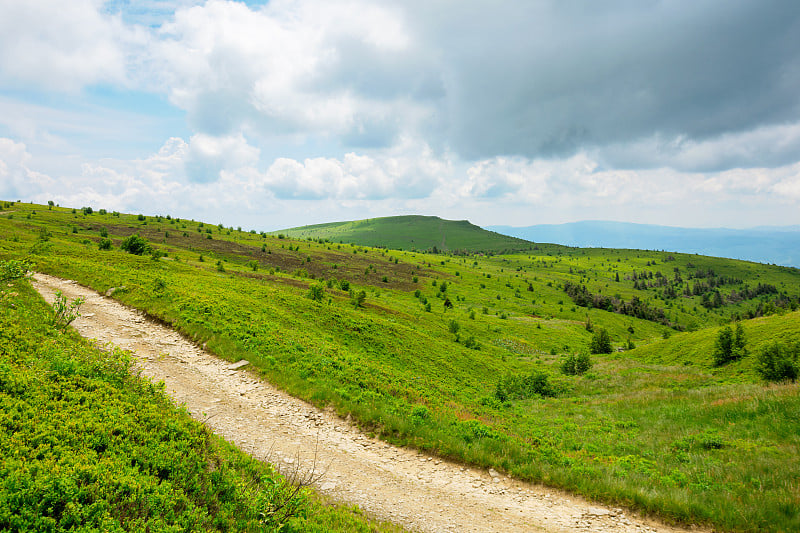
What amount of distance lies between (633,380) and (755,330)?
624 inches

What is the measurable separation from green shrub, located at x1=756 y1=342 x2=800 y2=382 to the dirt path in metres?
22.6

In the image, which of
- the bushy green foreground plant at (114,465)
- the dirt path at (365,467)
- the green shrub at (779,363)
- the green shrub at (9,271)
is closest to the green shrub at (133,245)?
the green shrub at (9,271)

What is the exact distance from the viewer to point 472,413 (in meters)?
20.4

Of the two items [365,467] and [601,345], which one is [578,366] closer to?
[601,345]

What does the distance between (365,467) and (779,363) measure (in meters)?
30.5

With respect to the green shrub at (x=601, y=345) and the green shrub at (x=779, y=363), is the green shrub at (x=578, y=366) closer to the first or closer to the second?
the green shrub at (x=779, y=363)

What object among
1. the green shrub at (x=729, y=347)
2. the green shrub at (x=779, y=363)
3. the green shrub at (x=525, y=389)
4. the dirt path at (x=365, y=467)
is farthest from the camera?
the green shrub at (x=729, y=347)

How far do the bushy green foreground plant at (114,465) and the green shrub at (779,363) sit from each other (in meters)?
30.9

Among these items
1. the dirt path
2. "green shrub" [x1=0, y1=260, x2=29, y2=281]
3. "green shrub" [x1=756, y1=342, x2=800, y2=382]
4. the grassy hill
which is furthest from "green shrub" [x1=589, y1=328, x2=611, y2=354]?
"green shrub" [x1=0, y1=260, x2=29, y2=281]

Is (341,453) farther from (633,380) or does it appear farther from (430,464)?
(633,380)

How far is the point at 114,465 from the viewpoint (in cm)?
738

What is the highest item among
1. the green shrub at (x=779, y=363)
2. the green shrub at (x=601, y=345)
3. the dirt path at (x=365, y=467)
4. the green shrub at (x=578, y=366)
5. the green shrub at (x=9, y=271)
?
the green shrub at (x=9, y=271)

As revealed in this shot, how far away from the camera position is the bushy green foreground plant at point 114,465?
6105mm

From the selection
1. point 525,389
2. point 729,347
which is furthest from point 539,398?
point 729,347
